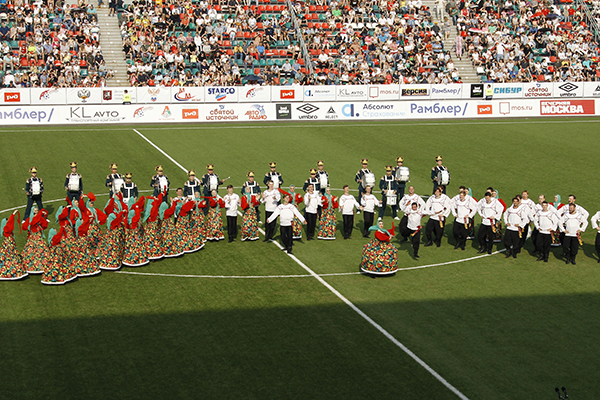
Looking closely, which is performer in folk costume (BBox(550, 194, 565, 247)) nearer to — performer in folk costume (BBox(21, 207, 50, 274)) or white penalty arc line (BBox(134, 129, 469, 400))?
white penalty arc line (BBox(134, 129, 469, 400))

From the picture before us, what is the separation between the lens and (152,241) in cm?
2045

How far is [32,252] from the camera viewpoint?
1891 cm

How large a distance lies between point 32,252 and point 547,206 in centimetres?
1528

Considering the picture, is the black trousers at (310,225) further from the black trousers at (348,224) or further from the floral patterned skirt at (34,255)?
the floral patterned skirt at (34,255)

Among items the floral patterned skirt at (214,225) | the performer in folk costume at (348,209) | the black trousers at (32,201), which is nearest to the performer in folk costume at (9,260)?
the floral patterned skirt at (214,225)

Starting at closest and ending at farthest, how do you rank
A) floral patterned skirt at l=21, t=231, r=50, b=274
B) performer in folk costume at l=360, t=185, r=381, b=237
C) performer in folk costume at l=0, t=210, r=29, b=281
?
performer in folk costume at l=0, t=210, r=29, b=281 < floral patterned skirt at l=21, t=231, r=50, b=274 < performer in folk costume at l=360, t=185, r=381, b=237

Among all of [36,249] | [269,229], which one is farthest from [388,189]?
[36,249]

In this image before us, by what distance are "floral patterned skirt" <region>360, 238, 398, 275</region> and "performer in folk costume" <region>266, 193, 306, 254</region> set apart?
283 centimetres

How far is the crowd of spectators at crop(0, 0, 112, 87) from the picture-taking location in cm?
4922

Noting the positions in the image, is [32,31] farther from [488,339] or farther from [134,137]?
[488,339]

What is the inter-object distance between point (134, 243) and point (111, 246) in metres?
0.67

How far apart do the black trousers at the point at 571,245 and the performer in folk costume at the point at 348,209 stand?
6685 millimetres

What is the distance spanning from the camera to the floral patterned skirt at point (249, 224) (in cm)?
2300

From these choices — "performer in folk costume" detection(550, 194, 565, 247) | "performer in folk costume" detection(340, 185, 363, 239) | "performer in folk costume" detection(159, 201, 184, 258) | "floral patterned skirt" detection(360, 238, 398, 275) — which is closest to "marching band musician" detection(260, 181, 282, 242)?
"performer in folk costume" detection(340, 185, 363, 239)
